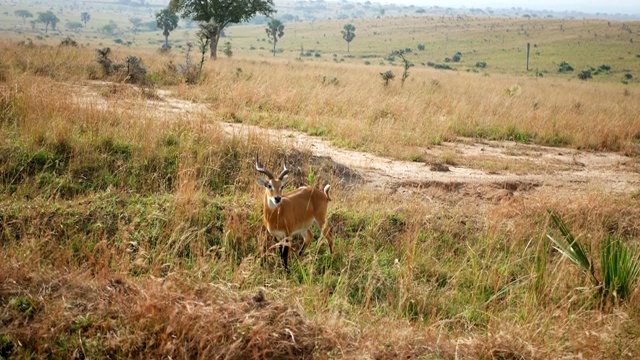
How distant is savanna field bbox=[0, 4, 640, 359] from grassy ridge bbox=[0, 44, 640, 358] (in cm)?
3

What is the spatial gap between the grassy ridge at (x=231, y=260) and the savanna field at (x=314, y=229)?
0.03 m

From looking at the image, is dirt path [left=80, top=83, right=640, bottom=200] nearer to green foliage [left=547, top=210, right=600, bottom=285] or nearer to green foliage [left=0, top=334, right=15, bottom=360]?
green foliage [left=547, top=210, right=600, bottom=285]

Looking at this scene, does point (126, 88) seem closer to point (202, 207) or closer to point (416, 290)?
point (202, 207)

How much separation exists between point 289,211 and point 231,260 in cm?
90

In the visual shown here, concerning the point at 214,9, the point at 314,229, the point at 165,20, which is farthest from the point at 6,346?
the point at 165,20

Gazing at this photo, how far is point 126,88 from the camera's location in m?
13.5

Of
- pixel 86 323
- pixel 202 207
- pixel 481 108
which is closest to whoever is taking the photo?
pixel 86 323

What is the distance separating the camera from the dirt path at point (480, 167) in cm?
931

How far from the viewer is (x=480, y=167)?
35.2ft

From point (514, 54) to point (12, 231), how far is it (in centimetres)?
6229

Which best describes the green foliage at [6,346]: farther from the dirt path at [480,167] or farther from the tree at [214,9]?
the tree at [214,9]

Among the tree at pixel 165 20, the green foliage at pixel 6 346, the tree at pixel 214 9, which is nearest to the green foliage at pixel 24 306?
the green foliage at pixel 6 346

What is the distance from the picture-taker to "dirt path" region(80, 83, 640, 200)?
9.31 meters

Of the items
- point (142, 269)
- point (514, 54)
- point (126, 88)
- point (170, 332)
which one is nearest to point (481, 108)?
point (126, 88)
